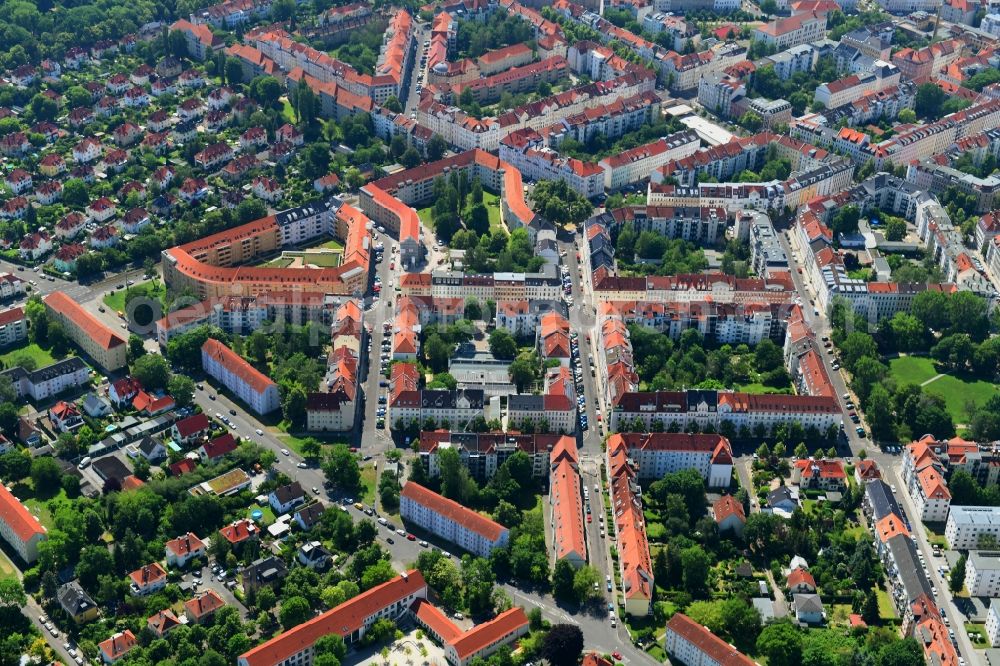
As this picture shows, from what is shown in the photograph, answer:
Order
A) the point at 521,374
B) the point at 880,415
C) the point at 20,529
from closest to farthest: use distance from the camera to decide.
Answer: the point at 20,529
the point at 880,415
the point at 521,374

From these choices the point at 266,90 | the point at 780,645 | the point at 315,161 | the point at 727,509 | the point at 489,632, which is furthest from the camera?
the point at 266,90

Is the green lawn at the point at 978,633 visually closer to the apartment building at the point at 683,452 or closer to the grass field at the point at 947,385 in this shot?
the apartment building at the point at 683,452

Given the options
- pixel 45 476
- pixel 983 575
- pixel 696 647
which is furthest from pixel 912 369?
pixel 45 476

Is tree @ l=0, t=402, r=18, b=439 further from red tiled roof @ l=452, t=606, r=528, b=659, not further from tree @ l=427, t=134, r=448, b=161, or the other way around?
tree @ l=427, t=134, r=448, b=161

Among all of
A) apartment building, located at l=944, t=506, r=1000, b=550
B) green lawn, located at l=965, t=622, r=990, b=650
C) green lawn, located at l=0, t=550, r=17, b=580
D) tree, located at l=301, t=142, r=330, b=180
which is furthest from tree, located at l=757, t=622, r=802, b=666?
tree, located at l=301, t=142, r=330, b=180

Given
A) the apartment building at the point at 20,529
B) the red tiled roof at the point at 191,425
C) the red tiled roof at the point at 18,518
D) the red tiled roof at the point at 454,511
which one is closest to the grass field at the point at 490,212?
the red tiled roof at the point at 191,425

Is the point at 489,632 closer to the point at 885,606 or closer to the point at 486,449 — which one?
the point at 486,449

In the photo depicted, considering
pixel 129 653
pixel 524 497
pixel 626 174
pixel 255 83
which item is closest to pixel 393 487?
pixel 524 497
